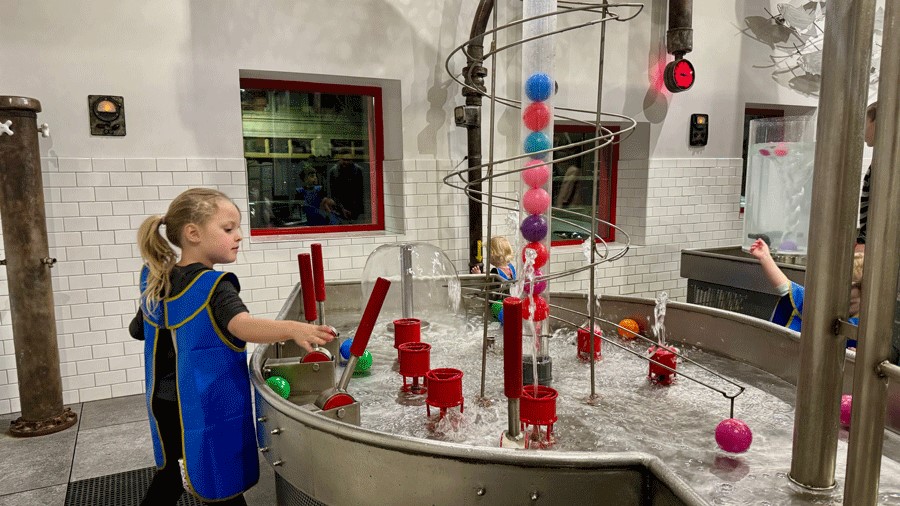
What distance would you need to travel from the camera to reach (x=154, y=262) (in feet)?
5.44

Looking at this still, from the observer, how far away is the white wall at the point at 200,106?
11.6 feet

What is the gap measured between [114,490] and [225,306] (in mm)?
1643

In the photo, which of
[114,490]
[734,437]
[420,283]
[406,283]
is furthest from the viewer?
[114,490]

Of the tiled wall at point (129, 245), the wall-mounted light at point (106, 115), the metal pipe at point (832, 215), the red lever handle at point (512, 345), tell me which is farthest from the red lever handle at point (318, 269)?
the wall-mounted light at point (106, 115)

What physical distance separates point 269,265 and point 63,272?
1209 mm

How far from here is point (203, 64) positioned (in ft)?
12.6

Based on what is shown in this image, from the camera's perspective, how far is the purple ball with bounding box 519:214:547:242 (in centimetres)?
156

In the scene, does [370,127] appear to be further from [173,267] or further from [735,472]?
[735,472]

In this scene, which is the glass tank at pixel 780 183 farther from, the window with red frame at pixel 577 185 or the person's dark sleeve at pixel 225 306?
the person's dark sleeve at pixel 225 306

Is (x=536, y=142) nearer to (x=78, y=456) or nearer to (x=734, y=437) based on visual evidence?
(x=734, y=437)

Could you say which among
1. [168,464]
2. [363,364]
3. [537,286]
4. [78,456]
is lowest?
[78,456]

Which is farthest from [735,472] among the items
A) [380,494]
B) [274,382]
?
[274,382]

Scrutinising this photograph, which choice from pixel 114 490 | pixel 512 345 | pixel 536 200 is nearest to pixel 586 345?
pixel 536 200

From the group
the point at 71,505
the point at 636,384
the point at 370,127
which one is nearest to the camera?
the point at 636,384
